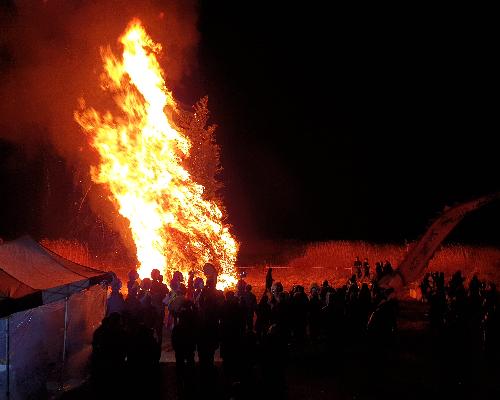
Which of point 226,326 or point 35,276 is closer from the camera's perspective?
point 35,276

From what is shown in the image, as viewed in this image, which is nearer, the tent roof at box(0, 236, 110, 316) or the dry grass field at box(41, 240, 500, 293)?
the tent roof at box(0, 236, 110, 316)

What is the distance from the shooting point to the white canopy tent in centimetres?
786

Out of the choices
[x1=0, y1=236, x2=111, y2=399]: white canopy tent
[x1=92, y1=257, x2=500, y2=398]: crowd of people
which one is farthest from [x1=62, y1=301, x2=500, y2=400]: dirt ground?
[x1=0, y1=236, x2=111, y2=399]: white canopy tent

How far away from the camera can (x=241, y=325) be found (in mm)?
9703

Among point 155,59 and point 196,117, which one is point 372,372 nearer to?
point 155,59

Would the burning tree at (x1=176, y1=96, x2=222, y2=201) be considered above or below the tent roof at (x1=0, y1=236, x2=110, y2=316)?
above

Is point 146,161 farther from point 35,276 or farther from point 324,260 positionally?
point 324,260

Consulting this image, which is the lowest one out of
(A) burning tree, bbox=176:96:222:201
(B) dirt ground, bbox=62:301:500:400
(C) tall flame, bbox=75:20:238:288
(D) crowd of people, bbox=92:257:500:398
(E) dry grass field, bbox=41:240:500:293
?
(B) dirt ground, bbox=62:301:500:400

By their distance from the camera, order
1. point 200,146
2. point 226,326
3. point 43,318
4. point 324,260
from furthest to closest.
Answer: point 200,146 → point 324,260 → point 226,326 → point 43,318

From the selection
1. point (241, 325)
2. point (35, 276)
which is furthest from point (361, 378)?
point (35, 276)

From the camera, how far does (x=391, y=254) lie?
26.5 metres

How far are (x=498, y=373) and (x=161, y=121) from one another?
42.3 ft

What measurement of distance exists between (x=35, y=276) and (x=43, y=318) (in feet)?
2.47

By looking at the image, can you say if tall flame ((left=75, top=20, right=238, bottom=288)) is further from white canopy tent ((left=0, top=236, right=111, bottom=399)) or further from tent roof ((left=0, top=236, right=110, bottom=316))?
tent roof ((left=0, top=236, right=110, bottom=316))
